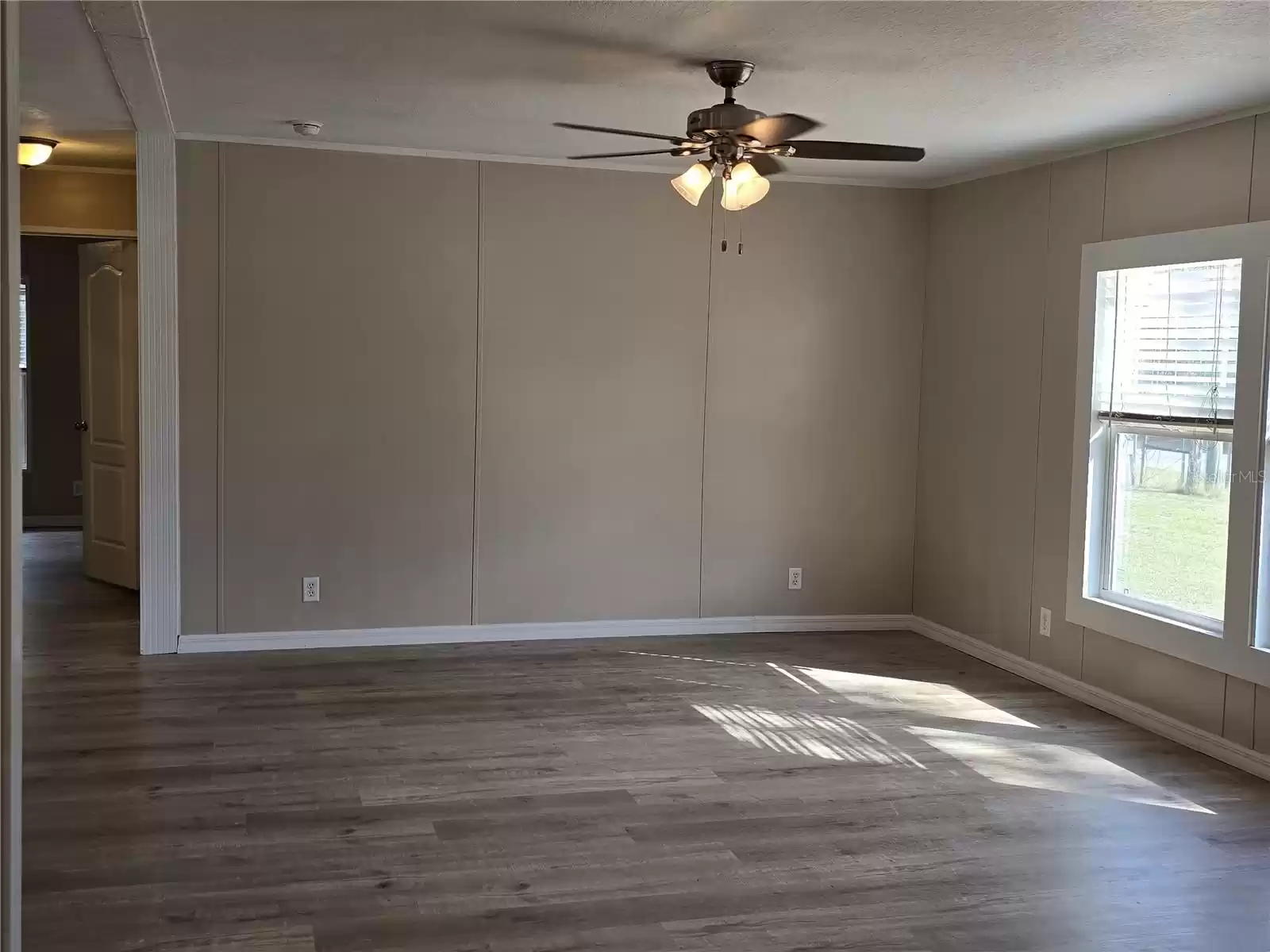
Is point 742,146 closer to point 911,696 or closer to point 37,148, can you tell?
point 911,696

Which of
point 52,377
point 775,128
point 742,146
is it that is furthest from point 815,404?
point 52,377

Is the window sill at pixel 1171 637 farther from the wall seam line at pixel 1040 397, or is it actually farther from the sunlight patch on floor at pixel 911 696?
the sunlight patch on floor at pixel 911 696

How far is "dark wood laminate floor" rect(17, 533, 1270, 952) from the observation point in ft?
9.96

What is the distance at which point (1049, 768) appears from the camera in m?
4.34

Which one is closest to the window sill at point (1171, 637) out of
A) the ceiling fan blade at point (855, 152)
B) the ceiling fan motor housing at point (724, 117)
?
the ceiling fan blade at point (855, 152)

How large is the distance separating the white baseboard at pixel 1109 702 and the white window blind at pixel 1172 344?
1.18 metres

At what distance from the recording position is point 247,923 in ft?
9.75

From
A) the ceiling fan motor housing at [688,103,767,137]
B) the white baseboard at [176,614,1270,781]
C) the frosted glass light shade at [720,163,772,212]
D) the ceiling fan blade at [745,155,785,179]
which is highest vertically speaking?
the ceiling fan motor housing at [688,103,767,137]

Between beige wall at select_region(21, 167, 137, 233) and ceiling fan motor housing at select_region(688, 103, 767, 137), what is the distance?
4.44 m

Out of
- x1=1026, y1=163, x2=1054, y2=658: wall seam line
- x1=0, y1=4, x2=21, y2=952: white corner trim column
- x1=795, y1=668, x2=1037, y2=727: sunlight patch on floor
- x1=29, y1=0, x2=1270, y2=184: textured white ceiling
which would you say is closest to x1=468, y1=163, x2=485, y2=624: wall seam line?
x1=29, y1=0, x2=1270, y2=184: textured white ceiling

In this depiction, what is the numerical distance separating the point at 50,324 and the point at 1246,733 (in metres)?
9.01

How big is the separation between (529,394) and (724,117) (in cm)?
261

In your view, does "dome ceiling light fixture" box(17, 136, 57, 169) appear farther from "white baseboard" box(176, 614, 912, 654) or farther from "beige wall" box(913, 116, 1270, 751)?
"beige wall" box(913, 116, 1270, 751)

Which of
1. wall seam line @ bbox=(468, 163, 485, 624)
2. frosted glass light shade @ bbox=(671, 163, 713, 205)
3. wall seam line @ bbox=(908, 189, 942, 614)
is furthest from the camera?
wall seam line @ bbox=(908, 189, 942, 614)
